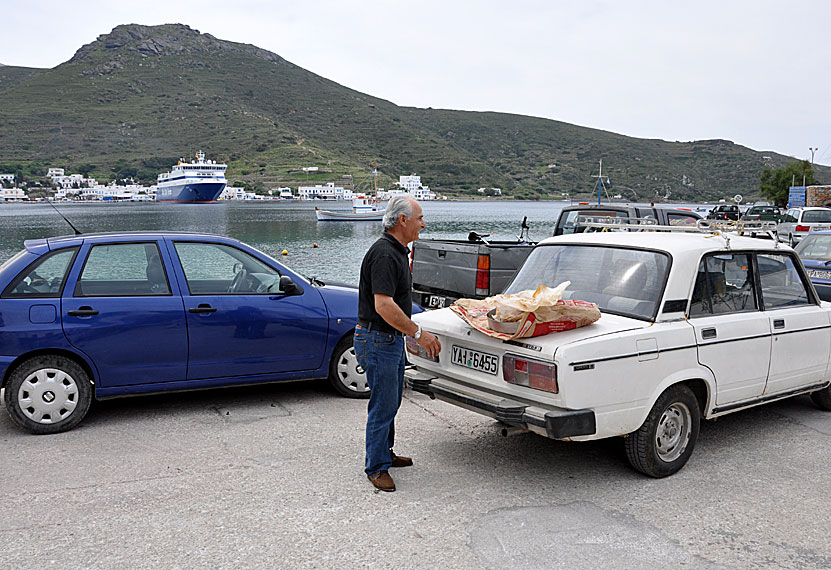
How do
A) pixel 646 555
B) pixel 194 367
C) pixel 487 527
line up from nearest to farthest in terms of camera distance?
pixel 646 555 → pixel 487 527 → pixel 194 367

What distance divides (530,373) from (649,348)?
81 cm

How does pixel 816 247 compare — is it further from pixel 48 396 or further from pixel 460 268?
pixel 48 396

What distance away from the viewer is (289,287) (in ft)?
21.6

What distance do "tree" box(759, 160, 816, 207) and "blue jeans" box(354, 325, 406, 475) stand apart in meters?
84.7

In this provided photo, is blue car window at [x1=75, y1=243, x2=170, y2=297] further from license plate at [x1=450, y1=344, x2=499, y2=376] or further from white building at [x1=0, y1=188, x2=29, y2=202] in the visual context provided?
white building at [x1=0, y1=188, x2=29, y2=202]

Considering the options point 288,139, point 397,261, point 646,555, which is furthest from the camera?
point 288,139

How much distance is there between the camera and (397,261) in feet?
14.4

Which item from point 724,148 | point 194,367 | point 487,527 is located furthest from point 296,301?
point 724,148

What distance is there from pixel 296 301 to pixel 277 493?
2441 millimetres

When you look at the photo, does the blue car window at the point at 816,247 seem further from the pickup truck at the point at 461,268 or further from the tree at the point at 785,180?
the tree at the point at 785,180

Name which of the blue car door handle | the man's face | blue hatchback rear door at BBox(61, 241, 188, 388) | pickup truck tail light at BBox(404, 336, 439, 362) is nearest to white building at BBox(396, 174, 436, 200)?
blue hatchback rear door at BBox(61, 241, 188, 388)

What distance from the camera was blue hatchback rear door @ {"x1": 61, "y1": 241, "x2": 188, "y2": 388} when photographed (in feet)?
19.1

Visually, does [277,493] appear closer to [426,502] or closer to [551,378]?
[426,502]

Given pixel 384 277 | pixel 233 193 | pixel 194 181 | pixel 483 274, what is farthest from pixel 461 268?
pixel 233 193
